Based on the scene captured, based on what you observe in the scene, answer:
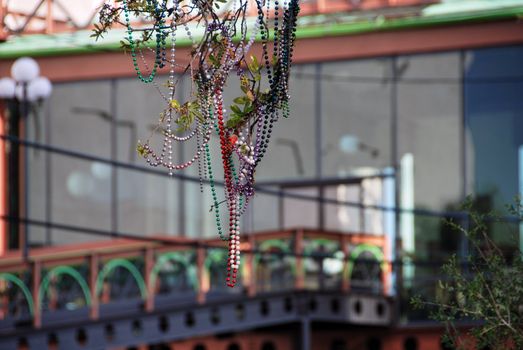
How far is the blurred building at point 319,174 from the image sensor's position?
20906 mm

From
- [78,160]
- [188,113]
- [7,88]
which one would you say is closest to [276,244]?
[7,88]

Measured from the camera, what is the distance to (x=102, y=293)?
19.6 metres

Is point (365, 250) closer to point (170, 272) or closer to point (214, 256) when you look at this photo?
point (214, 256)

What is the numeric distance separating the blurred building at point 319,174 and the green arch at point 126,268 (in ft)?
0.26

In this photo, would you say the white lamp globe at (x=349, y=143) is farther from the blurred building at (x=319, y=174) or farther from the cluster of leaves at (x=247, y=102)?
the cluster of leaves at (x=247, y=102)

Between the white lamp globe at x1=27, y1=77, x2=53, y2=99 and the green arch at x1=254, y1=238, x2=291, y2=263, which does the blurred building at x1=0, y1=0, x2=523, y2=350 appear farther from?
the white lamp globe at x1=27, y1=77, x2=53, y2=99

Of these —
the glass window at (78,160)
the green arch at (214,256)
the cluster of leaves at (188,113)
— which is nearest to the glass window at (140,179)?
the glass window at (78,160)

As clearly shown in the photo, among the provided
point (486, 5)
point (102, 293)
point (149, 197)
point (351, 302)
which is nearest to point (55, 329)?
point (102, 293)

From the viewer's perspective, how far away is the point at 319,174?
24703mm

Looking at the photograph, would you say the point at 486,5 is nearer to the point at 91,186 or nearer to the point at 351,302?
the point at 351,302

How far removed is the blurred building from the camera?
20.9 m

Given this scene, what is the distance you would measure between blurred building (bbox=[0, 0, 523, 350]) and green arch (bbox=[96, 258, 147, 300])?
8 cm

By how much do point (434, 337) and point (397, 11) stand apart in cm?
510

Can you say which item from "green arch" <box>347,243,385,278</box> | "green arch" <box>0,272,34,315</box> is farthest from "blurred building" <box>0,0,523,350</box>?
"green arch" <box>0,272,34,315</box>
